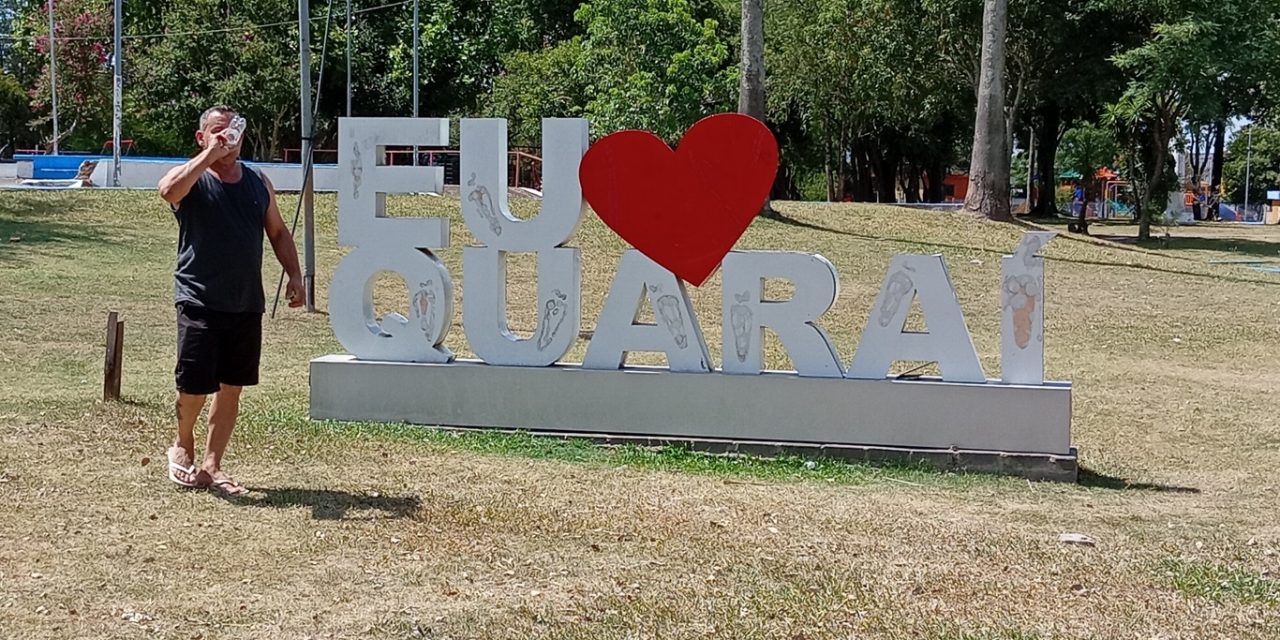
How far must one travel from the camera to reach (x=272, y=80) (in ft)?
140

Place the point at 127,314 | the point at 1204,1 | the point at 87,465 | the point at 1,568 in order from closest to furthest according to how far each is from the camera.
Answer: the point at 1,568
the point at 87,465
the point at 127,314
the point at 1204,1

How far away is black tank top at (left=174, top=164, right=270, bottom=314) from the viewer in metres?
6.55

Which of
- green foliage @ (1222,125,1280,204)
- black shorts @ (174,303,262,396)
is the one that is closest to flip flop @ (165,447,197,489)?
black shorts @ (174,303,262,396)

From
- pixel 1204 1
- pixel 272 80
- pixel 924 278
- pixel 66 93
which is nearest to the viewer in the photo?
pixel 924 278

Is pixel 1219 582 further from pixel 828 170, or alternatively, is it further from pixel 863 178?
pixel 863 178

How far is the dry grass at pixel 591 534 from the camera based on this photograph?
5.09 metres

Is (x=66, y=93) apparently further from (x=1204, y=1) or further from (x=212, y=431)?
(x=212, y=431)

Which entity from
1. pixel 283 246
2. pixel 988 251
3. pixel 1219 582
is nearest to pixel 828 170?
pixel 988 251

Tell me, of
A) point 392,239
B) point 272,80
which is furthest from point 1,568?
point 272,80

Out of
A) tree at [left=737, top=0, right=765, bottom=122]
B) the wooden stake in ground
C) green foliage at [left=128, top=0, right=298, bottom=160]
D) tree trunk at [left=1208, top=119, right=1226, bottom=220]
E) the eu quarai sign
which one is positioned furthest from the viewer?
tree trunk at [left=1208, top=119, right=1226, bottom=220]

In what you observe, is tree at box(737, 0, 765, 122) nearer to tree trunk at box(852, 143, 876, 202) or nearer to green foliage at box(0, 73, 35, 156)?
tree trunk at box(852, 143, 876, 202)

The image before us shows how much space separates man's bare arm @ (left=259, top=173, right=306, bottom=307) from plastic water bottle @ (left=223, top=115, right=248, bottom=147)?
0.33 m

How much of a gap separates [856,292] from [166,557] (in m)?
14.6

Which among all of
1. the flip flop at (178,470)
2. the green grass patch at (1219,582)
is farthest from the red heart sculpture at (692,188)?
the green grass patch at (1219,582)
